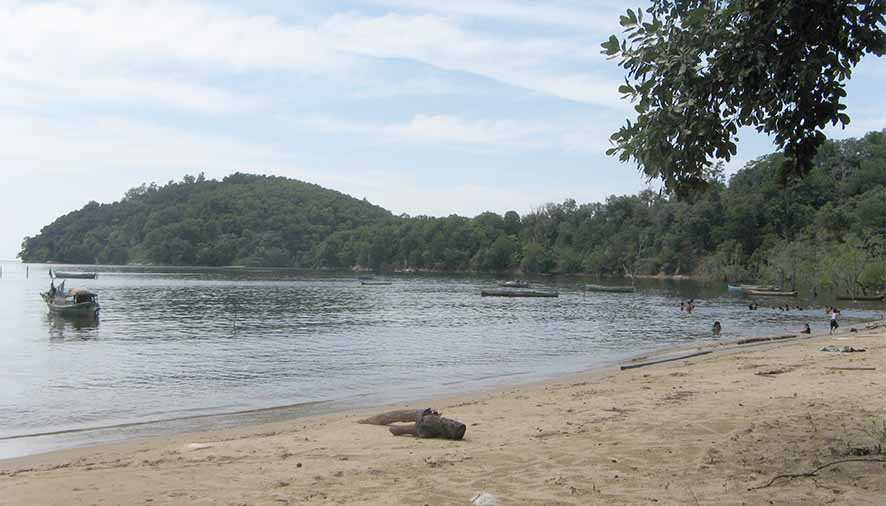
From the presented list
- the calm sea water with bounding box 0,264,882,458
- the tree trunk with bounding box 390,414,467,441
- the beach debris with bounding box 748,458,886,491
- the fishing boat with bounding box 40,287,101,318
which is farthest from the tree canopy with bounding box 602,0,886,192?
the fishing boat with bounding box 40,287,101,318

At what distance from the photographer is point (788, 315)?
199 ft

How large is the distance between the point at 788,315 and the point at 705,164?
59.2m

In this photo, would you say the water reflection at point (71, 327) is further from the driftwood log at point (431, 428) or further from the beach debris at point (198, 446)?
the driftwood log at point (431, 428)

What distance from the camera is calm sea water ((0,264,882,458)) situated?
21062mm

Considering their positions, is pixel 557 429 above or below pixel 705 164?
below

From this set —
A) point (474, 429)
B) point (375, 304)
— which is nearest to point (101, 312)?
point (375, 304)

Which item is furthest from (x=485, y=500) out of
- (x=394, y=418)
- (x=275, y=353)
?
(x=275, y=353)

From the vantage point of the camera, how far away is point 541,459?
10.1m

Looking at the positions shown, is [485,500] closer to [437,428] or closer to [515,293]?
[437,428]

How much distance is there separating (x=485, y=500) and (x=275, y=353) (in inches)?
1170

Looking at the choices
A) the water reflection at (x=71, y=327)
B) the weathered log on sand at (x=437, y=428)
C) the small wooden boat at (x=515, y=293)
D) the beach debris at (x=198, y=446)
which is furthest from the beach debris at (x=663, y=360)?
the small wooden boat at (x=515, y=293)

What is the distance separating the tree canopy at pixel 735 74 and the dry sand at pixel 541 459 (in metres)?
3.61

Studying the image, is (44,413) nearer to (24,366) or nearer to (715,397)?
(24,366)

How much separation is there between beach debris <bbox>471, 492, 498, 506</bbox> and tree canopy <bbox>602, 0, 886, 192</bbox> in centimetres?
407
